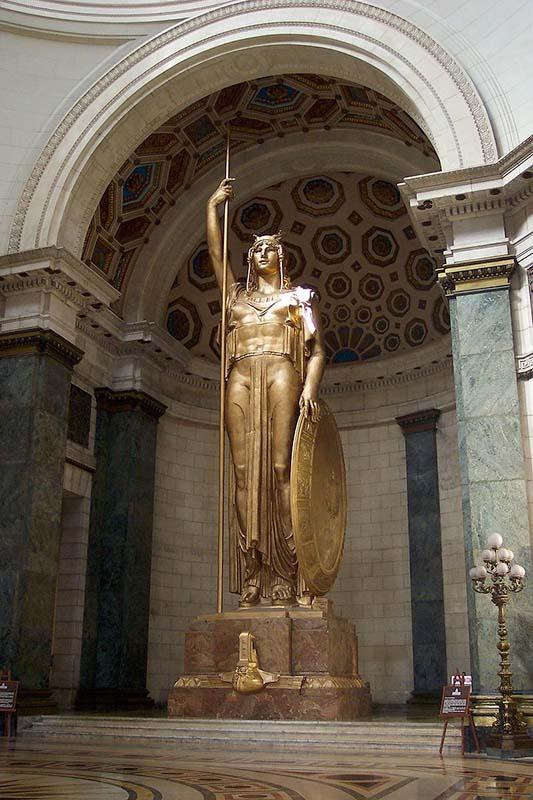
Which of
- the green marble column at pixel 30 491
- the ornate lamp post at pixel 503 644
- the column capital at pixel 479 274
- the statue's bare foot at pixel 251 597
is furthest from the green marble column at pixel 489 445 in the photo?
the green marble column at pixel 30 491

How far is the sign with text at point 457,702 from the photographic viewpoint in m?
6.86

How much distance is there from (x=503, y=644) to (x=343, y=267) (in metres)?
8.88

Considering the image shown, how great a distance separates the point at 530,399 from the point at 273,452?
8.95 ft

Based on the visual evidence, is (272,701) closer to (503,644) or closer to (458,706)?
(458,706)

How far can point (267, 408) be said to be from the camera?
9.41 m

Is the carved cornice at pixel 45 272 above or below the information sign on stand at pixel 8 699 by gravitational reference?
above

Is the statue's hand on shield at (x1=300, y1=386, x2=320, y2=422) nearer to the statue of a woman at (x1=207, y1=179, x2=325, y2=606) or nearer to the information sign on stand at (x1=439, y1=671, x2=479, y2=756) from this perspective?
the statue of a woman at (x1=207, y1=179, x2=325, y2=606)

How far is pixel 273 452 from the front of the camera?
9.30 metres

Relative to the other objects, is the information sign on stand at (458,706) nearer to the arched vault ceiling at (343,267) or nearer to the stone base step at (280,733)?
the stone base step at (280,733)

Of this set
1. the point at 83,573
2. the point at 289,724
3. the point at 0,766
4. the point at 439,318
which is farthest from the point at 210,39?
the point at 0,766

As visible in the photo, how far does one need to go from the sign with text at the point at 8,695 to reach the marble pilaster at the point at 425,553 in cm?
618

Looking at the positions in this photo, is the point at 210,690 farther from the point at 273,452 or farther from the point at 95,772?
the point at 95,772

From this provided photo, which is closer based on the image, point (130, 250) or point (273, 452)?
point (273, 452)

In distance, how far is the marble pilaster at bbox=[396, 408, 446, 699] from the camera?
41.3 ft
